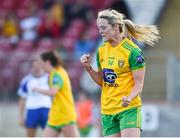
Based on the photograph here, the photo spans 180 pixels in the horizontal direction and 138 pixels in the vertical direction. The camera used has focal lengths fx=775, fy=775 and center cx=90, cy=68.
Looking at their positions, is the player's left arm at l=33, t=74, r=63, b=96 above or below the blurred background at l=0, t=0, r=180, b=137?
below

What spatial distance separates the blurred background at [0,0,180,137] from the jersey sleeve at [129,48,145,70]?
7552mm

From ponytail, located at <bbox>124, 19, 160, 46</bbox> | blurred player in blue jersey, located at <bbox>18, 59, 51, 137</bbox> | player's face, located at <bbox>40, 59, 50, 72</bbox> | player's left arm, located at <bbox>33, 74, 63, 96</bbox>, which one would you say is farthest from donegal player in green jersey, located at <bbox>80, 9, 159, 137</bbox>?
blurred player in blue jersey, located at <bbox>18, 59, 51, 137</bbox>

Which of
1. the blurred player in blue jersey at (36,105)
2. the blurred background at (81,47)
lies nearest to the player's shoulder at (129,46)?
the blurred player in blue jersey at (36,105)

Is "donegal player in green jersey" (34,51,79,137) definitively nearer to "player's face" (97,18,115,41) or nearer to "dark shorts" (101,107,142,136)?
"dark shorts" (101,107,142,136)

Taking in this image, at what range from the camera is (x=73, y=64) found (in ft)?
56.2

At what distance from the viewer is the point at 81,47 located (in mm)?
20391

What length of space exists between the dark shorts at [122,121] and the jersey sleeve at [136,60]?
43 centimetres

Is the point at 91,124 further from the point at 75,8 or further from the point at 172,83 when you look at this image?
the point at 75,8

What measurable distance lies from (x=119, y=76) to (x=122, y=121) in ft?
1.54

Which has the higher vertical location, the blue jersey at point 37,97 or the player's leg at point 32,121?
the blue jersey at point 37,97

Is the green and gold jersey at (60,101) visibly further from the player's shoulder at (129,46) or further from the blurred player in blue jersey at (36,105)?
the player's shoulder at (129,46)

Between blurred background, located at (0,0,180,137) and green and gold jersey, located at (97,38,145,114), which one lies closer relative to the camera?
green and gold jersey, located at (97,38,145,114)

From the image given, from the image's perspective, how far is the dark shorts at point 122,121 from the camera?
788 centimetres

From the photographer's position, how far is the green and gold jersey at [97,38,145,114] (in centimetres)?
795
